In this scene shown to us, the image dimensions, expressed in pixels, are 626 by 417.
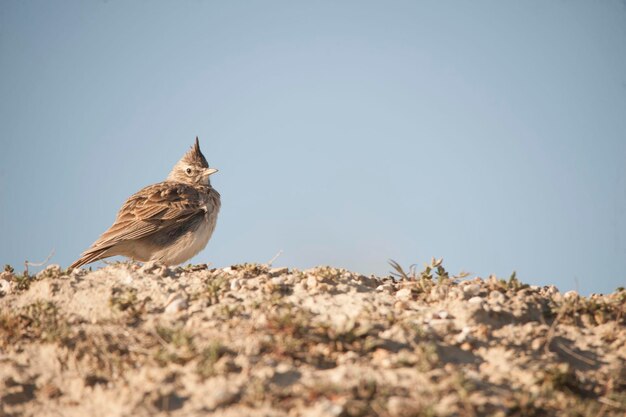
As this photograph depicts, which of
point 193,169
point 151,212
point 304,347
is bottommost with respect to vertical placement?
point 304,347

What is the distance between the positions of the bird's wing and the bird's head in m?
1.22

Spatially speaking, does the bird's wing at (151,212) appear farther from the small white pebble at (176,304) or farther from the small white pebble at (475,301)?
the small white pebble at (475,301)

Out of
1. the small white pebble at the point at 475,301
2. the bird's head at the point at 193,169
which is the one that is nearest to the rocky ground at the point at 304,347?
the small white pebble at the point at 475,301

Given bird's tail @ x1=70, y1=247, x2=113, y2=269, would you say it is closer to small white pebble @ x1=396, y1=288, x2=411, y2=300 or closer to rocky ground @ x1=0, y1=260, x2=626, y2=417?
rocky ground @ x1=0, y1=260, x2=626, y2=417

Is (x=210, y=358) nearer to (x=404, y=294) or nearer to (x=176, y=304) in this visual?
(x=176, y=304)

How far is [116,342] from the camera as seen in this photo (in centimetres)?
627

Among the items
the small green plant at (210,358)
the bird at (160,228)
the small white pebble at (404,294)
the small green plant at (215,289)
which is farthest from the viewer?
the bird at (160,228)

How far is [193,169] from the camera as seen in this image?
1427cm

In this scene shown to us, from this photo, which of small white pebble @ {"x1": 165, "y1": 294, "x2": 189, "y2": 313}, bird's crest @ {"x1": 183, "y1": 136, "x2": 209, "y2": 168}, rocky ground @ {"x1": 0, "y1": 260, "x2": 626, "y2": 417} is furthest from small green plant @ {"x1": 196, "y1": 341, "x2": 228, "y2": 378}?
bird's crest @ {"x1": 183, "y1": 136, "x2": 209, "y2": 168}

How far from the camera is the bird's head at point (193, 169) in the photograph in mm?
14109

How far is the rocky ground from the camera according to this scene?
5.22 metres

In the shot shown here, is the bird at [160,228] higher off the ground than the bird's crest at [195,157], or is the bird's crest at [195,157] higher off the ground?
the bird's crest at [195,157]

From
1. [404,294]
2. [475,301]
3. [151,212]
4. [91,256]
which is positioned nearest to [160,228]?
[151,212]

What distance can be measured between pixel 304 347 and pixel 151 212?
682cm
